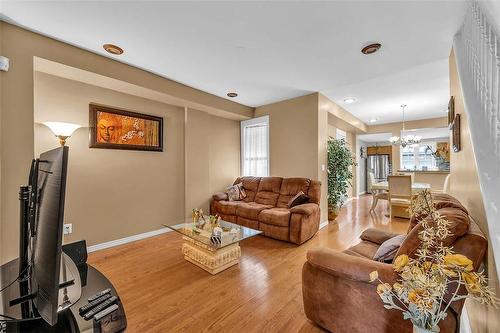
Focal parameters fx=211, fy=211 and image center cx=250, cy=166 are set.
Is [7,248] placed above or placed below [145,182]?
below

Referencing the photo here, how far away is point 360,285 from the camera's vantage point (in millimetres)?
1346

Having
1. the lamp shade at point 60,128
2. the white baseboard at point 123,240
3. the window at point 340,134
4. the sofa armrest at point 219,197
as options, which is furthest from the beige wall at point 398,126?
the lamp shade at point 60,128

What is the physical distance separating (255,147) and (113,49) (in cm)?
322

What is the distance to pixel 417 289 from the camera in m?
0.82

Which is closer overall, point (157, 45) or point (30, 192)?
point (30, 192)

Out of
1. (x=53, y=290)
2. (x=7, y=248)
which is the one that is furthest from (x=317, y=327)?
(x=7, y=248)

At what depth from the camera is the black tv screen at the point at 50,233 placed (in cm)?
60

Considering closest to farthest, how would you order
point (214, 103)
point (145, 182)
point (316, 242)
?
point (316, 242) → point (145, 182) → point (214, 103)

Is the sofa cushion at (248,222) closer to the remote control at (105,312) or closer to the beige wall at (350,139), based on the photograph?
the remote control at (105,312)

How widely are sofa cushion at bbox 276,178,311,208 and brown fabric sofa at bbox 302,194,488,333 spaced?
220 centimetres

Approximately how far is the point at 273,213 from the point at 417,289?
264 cm

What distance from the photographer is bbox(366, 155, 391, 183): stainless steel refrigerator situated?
9211 mm

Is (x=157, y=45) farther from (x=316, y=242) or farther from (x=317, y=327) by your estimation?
(x=316, y=242)

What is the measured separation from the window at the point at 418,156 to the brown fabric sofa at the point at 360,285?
798 cm
